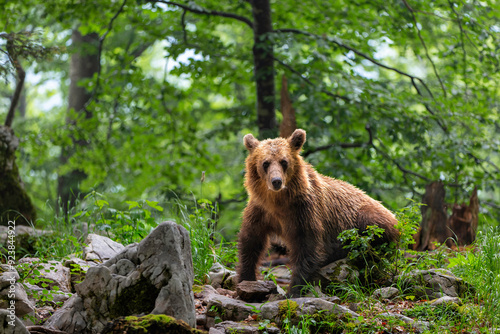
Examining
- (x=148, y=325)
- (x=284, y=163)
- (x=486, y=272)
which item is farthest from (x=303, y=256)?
(x=148, y=325)

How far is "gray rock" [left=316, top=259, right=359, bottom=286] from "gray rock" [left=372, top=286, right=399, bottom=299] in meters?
0.29

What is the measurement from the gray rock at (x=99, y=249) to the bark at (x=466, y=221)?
5.12m

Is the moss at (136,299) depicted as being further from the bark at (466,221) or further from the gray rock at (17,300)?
the bark at (466,221)

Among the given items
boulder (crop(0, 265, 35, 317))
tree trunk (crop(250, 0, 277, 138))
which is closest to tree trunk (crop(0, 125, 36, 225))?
boulder (crop(0, 265, 35, 317))

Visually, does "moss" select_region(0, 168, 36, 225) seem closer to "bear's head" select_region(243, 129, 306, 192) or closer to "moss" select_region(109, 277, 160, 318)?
"bear's head" select_region(243, 129, 306, 192)

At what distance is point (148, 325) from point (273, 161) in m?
2.26

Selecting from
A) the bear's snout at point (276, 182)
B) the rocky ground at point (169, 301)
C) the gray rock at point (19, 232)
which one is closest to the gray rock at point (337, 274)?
the rocky ground at point (169, 301)

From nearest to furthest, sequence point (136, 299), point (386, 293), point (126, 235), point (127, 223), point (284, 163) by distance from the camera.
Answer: point (136, 299) < point (386, 293) < point (284, 163) < point (126, 235) < point (127, 223)

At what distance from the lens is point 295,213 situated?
5.09m

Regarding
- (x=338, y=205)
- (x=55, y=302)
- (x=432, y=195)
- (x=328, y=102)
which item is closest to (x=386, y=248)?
(x=338, y=205)

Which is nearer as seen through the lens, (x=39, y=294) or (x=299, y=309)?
(x=299, y=309)

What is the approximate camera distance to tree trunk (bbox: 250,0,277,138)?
355 inches

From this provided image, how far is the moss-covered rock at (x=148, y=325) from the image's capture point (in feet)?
10.9

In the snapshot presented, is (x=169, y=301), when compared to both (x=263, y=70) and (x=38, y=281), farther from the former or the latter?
(x=263, y=70)
